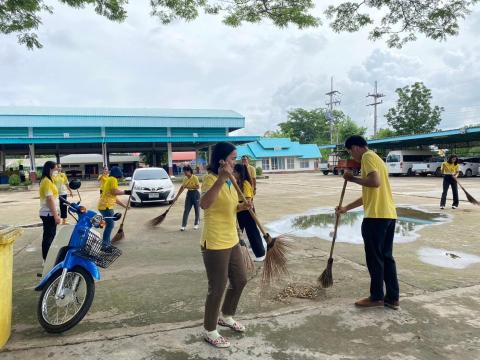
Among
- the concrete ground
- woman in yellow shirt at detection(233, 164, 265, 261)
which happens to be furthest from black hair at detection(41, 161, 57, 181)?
woman in yellow shirt at detection(233, 164, 265, 261)

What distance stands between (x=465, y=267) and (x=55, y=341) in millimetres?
4954

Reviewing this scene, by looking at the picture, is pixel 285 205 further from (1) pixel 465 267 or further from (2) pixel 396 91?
(2) pixel 396 91

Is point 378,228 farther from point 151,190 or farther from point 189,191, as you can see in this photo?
point 151,190

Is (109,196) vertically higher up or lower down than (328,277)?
higher up

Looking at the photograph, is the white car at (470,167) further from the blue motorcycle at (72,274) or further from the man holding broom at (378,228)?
the blue motorcycle at (72,274)

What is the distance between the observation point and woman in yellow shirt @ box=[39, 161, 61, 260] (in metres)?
4.87

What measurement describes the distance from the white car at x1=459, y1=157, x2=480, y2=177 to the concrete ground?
78.6 feet

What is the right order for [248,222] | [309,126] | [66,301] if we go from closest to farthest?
[66,301] → [248,222] → [309,126]

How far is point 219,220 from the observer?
2.87 metres

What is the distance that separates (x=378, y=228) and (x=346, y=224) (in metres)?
5.01

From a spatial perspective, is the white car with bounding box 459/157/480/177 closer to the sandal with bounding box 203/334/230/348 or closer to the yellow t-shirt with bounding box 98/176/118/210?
the yellow t-shirt with bounding box 98/176/118/210

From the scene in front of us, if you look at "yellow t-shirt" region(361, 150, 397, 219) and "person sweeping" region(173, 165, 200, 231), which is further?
"person sweeping" region(173, 165, 200, 231)

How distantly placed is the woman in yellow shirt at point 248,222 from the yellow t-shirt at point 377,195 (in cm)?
211

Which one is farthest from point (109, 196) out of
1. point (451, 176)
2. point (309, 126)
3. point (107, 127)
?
point (309, 126)
